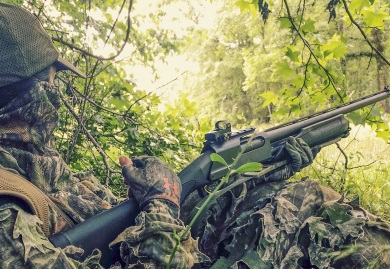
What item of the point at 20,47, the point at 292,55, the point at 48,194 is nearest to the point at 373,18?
the point at 292,55

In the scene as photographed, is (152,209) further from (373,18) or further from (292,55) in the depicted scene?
(373,18)

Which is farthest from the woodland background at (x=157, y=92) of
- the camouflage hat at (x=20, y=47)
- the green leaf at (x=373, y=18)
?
the camouflage hat at (x=20, y=47)

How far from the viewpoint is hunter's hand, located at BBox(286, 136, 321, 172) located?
2.89m

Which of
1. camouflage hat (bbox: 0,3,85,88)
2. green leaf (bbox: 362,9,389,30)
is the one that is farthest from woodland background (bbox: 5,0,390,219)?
camouflage hat (bbox: 0,3,85,88)

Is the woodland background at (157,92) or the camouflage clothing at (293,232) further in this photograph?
the woodland background at (157,92)

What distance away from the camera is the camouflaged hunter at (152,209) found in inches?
73.2

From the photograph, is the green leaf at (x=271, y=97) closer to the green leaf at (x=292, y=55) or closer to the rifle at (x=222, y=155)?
the rifle at (x=222, y=155)

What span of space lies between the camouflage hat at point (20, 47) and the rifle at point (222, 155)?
777mm

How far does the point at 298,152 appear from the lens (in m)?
2.93

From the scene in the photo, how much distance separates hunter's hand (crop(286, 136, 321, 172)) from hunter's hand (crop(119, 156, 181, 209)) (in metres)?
0.98

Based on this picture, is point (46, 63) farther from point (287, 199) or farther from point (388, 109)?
point (388, 109)

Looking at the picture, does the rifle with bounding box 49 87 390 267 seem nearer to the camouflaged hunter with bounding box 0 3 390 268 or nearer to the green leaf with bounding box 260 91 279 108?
the camouflaged hunter with bounding box 0 3 390 268

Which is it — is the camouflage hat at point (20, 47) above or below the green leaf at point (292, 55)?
above

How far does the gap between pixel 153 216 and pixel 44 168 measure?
2.11 feet
